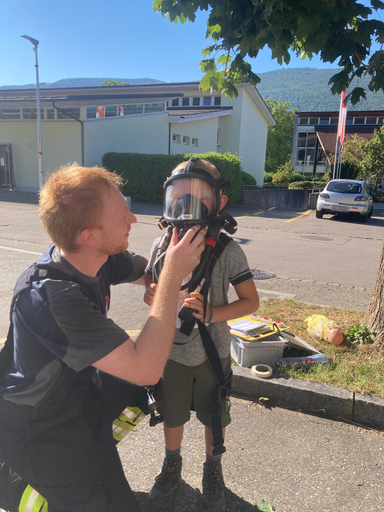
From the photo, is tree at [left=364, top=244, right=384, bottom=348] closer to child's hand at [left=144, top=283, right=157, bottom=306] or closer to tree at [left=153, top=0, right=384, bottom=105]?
tree at [left=153, top=0, right=384, bottom=105]

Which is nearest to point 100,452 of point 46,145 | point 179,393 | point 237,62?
point 179,393

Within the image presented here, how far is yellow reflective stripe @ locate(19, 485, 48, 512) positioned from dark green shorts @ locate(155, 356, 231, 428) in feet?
2.37

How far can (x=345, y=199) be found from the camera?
1578 centimetres

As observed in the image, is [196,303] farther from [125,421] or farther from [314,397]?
[314,397]

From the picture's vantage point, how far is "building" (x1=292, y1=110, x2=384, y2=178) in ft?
164

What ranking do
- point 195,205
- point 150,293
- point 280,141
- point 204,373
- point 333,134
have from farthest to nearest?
1. point 280,141
2. point 333,134
3. point 204,373
4. point 150,293
5. point 195,205

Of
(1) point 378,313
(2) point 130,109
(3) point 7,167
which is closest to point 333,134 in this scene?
(2) point 130,109

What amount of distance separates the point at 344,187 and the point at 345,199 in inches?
39.8

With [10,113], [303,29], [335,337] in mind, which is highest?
[10,113]

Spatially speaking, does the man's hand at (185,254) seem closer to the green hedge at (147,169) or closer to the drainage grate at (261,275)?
the drainage grate at (261,275)

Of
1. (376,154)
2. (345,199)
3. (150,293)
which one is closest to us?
(150,293)

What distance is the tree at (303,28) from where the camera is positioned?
2816 millimetres

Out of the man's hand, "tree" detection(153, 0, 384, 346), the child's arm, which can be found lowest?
the child's arm

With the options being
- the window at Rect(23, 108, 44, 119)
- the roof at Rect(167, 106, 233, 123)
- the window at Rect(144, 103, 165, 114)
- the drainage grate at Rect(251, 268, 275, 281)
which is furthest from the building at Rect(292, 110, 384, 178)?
the drainage grate at Rect(251, 268, 275, 281)
